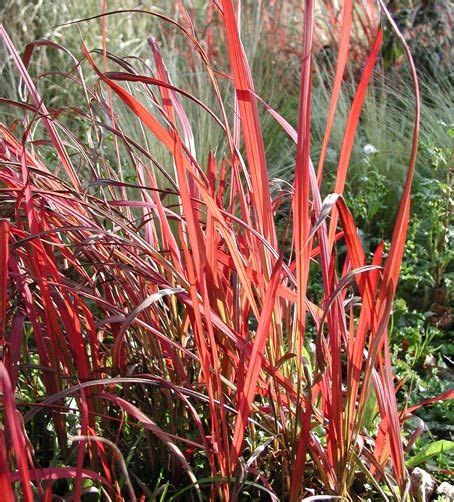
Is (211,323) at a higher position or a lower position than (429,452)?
higher

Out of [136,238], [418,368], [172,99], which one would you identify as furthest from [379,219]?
[136,238]

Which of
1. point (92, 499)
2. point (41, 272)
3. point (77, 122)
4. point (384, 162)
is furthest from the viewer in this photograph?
point (77, 122)

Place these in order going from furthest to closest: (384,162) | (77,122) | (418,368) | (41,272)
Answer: (77,122) < (384,162) < (418,368) < (41,272)

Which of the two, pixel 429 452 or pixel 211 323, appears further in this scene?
pixel 429 452

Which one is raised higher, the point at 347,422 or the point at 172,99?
the point at 172,99

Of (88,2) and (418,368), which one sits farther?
(88,2)

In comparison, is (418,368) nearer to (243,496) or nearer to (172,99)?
(243,496)

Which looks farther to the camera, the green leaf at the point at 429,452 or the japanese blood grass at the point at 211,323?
the green leaf at the point at 429,452

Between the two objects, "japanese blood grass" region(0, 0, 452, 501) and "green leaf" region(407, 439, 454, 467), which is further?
"green leaf" region(407, 439, 454, 467)

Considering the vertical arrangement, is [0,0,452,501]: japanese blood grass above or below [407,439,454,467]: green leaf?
above

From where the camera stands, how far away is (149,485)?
1450mm

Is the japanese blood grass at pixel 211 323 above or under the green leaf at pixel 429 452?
above

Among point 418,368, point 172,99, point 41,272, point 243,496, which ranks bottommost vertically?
point 418,368

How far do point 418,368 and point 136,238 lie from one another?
141 cm
